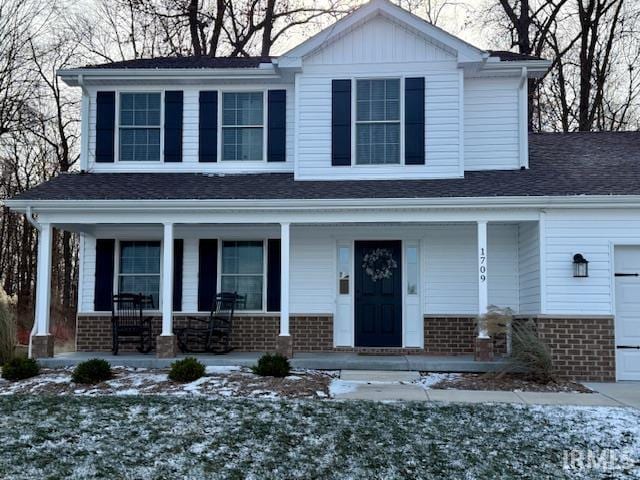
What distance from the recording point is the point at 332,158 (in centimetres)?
1197

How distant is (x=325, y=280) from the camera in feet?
39.8

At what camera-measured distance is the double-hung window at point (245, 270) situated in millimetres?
12344

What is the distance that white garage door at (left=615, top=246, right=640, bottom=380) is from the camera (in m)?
10.4

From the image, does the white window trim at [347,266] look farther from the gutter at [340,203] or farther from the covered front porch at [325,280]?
the gutter at [340,203]

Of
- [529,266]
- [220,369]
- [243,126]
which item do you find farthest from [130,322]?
[529,266]

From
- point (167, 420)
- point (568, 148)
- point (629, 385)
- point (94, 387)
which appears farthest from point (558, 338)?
point (94, 387)

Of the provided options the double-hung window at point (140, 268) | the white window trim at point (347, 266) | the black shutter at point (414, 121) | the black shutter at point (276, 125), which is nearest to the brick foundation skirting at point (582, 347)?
the white window trim at point (347, 266)

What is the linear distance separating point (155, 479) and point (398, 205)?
6019 millimetres

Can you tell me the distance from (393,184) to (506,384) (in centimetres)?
378

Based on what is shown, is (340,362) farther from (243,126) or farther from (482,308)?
(243,126)

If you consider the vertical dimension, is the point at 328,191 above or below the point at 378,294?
above

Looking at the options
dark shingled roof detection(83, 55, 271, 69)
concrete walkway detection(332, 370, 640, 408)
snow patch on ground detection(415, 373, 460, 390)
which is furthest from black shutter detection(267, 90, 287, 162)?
snow patch on ground detection(415, 373, 460, 390)

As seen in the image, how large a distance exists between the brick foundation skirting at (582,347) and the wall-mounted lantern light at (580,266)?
67 centimetres

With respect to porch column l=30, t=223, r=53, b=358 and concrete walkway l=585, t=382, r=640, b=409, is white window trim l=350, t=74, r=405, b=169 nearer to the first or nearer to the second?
concrete walkway l=585, t=382, r=640, b=409
